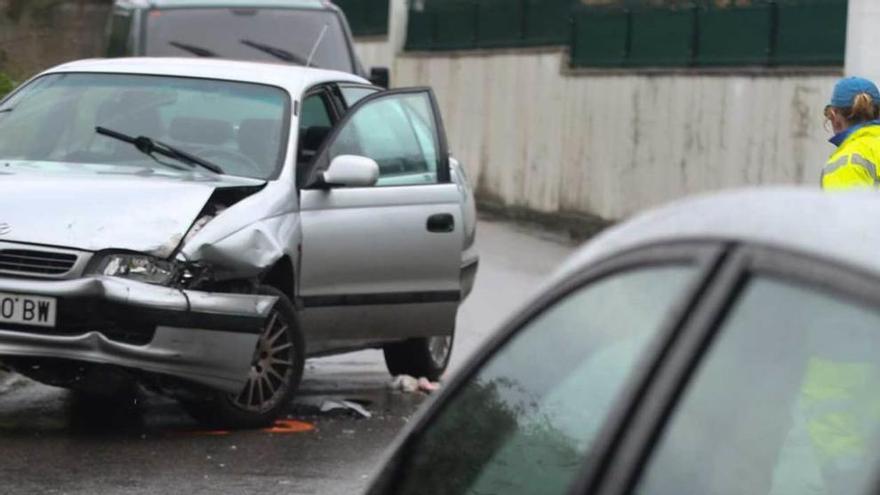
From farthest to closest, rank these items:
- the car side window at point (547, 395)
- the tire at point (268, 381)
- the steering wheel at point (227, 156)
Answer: the steering wheel at point (227, 156), the tire at point (268, 381), the car side window at point (547, 395)

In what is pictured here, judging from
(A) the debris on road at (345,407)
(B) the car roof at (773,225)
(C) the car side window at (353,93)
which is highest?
(B) the car roof at (773,225)

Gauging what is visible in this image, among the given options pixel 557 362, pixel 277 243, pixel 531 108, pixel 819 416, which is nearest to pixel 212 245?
pixel 277 243

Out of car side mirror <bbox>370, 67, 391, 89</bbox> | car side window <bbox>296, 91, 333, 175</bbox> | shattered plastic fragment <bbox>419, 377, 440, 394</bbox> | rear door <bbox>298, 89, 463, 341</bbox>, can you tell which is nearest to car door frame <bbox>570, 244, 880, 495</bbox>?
rear door <bbox>298, 89, 463, 341</bbox>

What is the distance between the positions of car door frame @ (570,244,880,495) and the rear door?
23.0 ft

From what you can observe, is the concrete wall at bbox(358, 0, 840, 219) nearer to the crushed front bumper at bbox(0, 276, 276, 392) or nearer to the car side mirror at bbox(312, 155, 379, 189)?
the car side mirror at bbox(312, 155, 379, 189)

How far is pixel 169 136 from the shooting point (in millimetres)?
10133

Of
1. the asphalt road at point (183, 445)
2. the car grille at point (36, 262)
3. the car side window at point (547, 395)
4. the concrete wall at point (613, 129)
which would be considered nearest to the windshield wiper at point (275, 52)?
the concrete wall at point (613, 129)

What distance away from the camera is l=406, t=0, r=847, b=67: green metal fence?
19.1m

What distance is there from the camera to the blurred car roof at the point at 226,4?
55.0 feet

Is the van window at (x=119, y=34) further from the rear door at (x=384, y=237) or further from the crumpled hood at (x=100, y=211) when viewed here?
the crumpled hood at (x=100, y=211)

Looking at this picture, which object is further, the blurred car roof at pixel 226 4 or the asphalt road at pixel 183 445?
the blurred car roof at pixel 226 4

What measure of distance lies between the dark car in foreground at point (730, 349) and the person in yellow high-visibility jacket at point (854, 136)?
4.50m

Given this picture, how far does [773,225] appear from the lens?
8.98ft

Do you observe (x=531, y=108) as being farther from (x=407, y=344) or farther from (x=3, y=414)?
(x=3, y=414)
